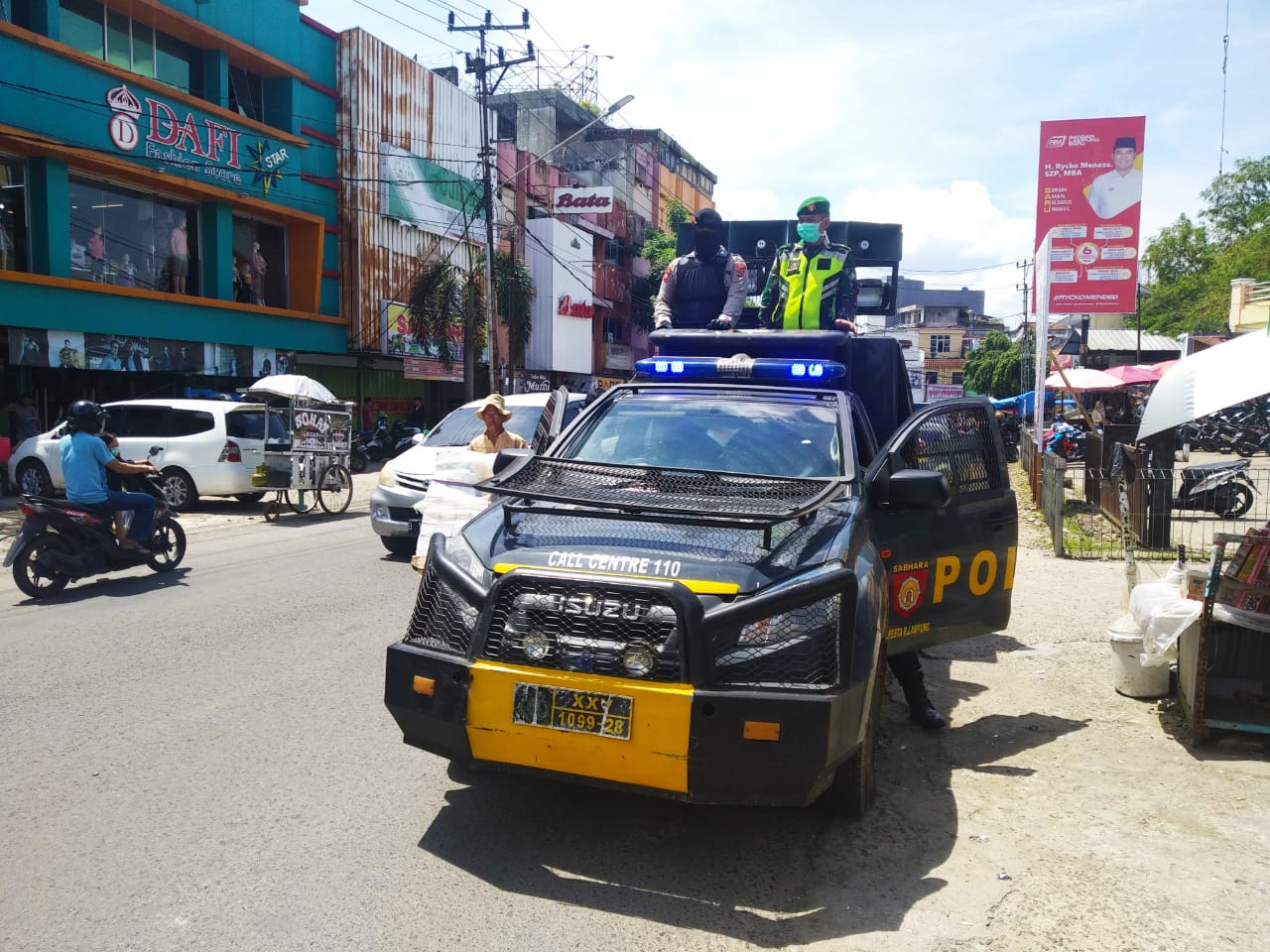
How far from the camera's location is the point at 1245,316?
114ft

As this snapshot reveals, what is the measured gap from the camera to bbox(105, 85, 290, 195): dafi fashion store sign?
1947 centimetres

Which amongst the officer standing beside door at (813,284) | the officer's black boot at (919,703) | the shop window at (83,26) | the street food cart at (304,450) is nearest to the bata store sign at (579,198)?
the shop window at (83,26)

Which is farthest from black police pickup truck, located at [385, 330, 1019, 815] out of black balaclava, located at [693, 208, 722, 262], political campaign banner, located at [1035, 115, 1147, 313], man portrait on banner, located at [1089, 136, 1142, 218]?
man portrait on banner, located at [1089, 136, 1142, 218]

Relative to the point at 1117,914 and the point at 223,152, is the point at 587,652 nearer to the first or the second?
the point at 1117,914

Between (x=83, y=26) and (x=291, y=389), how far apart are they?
1068 cm

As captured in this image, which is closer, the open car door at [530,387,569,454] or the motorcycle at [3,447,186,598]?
the open car door at [530,387,569,454]

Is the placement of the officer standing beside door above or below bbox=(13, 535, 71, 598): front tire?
above

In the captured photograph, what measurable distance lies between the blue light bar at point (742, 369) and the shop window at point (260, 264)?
2128 centimetres

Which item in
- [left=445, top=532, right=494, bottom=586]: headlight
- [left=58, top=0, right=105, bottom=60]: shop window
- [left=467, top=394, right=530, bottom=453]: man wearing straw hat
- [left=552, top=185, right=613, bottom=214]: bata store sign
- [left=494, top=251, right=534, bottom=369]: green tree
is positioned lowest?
[left=445, top=532, right=494, bottom=586]: headlight

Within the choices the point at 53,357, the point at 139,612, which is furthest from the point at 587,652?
the point at 53,357

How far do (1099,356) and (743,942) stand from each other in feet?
173

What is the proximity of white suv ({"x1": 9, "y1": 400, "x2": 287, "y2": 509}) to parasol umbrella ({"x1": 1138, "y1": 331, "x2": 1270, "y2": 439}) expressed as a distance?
12628mm

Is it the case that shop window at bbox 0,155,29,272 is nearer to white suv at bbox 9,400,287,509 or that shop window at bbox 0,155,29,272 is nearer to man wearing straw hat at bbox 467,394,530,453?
white suv at bbox 9,400,287,509

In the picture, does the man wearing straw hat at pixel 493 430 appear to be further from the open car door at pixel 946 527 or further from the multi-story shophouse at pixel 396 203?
the multi-story shophouse at pixel 396 203
